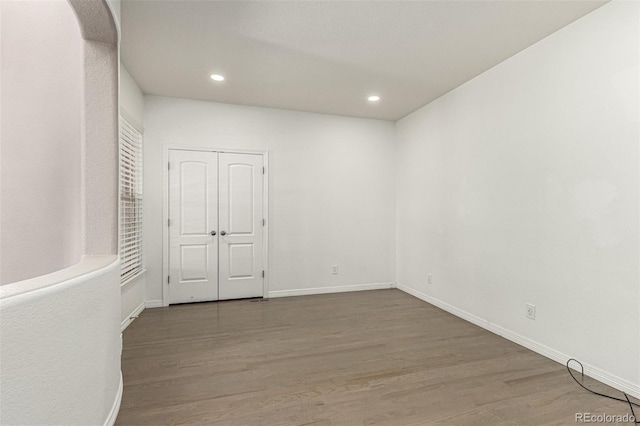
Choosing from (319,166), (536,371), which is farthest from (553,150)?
(319,166)

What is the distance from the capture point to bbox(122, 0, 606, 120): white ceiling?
231 cm

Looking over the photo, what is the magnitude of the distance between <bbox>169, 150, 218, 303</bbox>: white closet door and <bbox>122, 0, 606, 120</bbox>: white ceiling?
0.91 meters

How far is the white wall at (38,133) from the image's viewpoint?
2.04 meters

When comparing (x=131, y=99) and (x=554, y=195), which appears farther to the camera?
(x=131, y=99)

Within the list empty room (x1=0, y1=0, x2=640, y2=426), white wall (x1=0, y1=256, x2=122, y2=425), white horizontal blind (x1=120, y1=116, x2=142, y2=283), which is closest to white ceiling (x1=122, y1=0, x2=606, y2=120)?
empty room (x1=0, y1=0, x2=640, y2=426)

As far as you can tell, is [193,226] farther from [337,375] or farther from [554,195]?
[554,195]

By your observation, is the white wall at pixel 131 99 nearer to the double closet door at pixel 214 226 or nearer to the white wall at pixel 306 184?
the white wall at pixel 306 184

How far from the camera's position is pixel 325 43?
9.07 feet

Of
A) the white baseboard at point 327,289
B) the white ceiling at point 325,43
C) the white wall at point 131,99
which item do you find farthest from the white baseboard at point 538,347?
the white wall at point 131,99

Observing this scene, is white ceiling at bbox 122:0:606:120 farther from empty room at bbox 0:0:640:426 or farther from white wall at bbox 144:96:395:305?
white wall at bbox 144:96:395:305

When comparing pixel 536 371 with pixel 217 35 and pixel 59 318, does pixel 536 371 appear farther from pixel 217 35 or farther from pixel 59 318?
pixel 217 35

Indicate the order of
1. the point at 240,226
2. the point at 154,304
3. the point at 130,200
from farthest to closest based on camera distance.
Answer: the point at 240,226 < the point at 154,304 < the point at 130,200

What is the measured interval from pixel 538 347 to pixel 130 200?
4.55 metres

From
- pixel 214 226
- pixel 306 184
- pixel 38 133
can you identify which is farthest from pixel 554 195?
pixel 38 133
